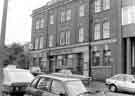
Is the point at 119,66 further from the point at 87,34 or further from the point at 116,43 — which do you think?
the point at 87,34

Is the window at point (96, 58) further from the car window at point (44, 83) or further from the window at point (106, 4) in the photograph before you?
the car window at point (44, 83)

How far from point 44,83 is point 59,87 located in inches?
35.1

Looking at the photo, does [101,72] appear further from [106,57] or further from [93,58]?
[93,58]

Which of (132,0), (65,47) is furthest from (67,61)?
(132,0)

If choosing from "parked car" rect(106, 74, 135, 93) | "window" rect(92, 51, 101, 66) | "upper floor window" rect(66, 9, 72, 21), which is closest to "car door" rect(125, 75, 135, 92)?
"parked car" rect(106, 74, 135, 93)

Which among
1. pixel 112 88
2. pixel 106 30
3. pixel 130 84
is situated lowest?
pixel 112 88

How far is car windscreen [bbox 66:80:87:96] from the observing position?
7.07 metres

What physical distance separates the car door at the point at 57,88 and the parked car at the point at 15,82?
3.36m

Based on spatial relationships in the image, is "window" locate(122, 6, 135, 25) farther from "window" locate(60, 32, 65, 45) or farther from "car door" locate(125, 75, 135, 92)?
"window" locate(60, 32, 65, 45)

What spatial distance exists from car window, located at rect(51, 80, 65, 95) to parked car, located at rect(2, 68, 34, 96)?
11.0 feet

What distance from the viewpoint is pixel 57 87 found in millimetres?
7520

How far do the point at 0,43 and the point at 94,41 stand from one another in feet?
73.1

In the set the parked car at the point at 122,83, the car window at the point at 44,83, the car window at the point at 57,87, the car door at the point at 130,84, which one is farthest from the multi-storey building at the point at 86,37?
the car window at the point at 57,87

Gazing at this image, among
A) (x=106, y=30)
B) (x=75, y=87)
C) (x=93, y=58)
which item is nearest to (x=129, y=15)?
(x=106, y=30)
